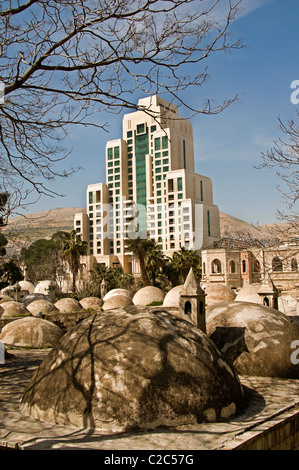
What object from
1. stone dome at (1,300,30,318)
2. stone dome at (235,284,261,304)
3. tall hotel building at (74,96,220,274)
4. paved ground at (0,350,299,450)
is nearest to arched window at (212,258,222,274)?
stone dome at (235,284,261,304)

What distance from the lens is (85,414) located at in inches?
300

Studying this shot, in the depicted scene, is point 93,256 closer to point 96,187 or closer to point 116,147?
point 96,187

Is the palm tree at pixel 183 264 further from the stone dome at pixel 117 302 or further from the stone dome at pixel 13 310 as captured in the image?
the stone dome at pixel 13 310

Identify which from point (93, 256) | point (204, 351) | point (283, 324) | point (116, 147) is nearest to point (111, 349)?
point (204, 351)

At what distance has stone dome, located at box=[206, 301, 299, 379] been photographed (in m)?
12.6

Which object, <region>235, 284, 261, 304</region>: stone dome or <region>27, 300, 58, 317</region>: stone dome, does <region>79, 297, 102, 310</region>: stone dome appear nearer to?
<region>27, 300, 58, 317</region>: stone dome

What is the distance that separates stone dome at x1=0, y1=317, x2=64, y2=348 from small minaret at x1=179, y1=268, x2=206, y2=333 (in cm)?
921

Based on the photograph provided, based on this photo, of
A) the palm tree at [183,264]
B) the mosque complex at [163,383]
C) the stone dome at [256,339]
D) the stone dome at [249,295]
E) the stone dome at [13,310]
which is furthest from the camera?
the palm tree at [183,264]

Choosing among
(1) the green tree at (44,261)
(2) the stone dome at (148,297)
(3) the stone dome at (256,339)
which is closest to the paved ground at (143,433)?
(3) the stone dome at (256,339)

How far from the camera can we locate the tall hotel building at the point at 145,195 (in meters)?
80.6

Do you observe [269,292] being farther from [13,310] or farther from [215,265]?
[215,265]

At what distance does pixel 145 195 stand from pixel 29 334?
7063 cm

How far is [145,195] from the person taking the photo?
89.1 meters

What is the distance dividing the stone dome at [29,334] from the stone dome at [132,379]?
11.3m
